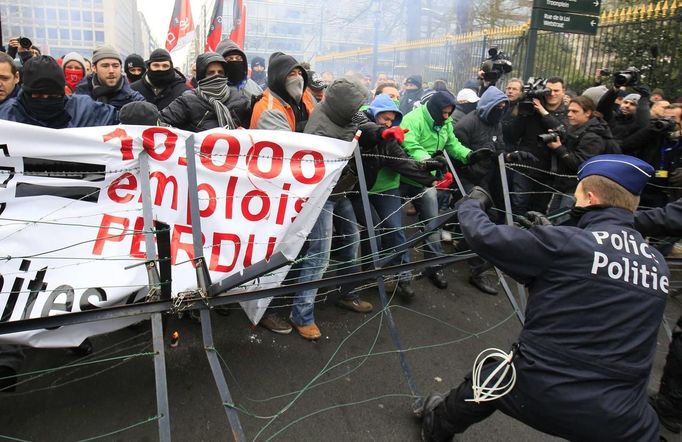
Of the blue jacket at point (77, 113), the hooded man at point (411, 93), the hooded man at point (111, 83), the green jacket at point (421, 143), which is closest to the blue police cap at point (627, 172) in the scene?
the green jacket at point (421, 143)

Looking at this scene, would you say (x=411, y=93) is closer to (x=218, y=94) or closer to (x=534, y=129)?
(x=534, y=129)

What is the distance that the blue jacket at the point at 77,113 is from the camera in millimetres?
3240

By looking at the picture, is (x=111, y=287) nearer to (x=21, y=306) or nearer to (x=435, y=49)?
(x=21, y=306)

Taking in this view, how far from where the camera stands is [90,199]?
2564 mm

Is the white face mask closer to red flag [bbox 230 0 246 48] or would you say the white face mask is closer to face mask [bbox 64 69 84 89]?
face mask [bbox 64 69 84 89]

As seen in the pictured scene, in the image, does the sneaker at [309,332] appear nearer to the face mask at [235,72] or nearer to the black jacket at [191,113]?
the black jacket at [191,113]

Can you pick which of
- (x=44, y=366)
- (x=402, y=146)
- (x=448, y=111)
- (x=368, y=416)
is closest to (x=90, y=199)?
(x=44, y=366)

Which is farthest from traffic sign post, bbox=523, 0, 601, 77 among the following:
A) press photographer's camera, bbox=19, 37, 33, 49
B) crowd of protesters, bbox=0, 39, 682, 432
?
press photographer's camera, bbox=19, 37, 33, 49

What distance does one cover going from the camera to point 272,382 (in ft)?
10.5

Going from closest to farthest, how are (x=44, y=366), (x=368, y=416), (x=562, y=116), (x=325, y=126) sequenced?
(x=368, y=416), (x=44, y=366), (x=325, y=126), (x=562, y=116)

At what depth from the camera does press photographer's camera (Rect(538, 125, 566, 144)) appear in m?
4.72

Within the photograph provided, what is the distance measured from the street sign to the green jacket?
13.9ft

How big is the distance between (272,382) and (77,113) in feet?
7.84

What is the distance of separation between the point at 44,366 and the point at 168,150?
1.82 metres
